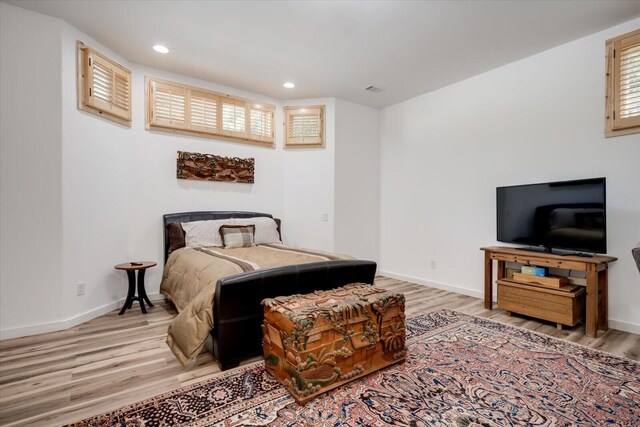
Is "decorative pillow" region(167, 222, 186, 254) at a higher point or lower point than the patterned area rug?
higher

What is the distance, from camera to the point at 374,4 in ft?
8.70

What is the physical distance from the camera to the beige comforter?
2.13 m

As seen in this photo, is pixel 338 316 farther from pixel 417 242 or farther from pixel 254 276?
Answer: pixel 417 242

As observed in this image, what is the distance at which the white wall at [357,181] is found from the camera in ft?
16.2

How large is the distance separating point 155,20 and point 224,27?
0.64 metres

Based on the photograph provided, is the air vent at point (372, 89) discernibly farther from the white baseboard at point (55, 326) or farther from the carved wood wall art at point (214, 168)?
the white baseboard at point (55, 326)

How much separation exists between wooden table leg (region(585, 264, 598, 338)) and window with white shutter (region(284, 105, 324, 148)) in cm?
363

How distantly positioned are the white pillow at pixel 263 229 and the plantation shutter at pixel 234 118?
132 centimetres

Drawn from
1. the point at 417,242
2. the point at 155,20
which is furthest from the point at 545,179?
the point at 155,20

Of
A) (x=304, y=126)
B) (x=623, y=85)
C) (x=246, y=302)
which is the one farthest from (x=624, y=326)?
(x=304, y=126)

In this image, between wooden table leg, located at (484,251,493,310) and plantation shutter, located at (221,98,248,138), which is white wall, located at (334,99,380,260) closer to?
plantation shutter, located at (221,98,248,138)

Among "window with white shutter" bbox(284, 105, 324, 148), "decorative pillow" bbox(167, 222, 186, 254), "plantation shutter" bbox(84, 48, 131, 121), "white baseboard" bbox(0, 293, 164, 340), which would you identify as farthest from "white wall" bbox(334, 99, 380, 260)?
"white baseboard" bbox(0, 293, 164, 340)

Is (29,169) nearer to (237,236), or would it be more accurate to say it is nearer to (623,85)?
(237,236)

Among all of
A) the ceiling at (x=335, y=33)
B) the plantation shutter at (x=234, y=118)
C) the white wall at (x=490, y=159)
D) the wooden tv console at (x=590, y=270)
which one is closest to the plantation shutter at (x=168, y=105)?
the ceiling at (x=335, y=33)
